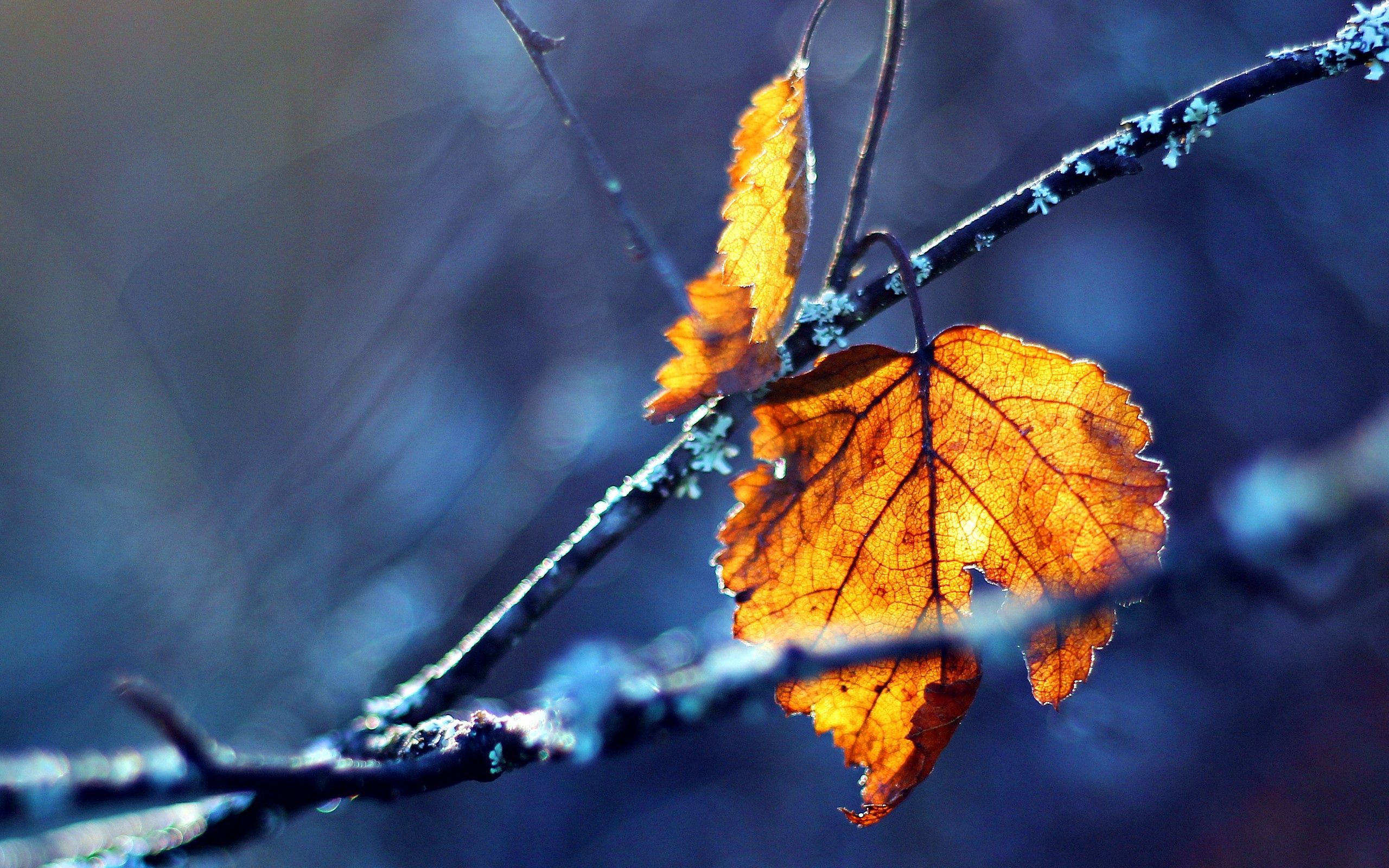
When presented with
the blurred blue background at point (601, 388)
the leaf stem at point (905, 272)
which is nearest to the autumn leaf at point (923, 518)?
the leaf stem at point (905, 272)

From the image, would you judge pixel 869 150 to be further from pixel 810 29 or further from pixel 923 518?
pixel 923 518

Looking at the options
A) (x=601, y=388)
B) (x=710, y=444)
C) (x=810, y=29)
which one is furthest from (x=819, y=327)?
(x=601, y=388)

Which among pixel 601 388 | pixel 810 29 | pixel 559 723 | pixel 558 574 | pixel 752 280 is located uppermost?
pixel 601 388

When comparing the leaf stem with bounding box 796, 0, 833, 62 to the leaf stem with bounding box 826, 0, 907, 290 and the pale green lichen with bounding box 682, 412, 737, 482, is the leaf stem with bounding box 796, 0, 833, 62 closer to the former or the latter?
the leaf stem with bounding box 826, 0, 907, 290

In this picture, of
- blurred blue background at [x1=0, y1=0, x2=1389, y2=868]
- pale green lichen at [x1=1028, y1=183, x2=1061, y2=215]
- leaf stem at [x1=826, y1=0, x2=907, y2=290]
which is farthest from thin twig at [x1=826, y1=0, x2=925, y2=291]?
blurred blue background at [x1=0, y1=0, x2=1389, y2=868]

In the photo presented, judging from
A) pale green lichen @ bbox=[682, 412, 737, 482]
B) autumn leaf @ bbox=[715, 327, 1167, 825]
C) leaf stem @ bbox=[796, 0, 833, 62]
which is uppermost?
leaf stem @ bbox=[796, 0, 833, 62]

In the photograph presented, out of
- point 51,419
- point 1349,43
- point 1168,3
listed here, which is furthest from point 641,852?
point 51,419
